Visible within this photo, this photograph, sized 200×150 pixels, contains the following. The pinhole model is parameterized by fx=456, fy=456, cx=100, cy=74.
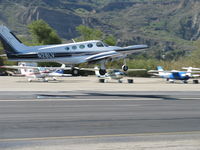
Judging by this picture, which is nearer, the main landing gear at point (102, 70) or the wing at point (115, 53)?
the main landing gear at point (102, 70)

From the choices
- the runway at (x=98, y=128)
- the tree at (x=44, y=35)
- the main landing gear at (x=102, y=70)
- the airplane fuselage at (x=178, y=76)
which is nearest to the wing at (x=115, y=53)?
the main landing gear at (x=102, y=70)

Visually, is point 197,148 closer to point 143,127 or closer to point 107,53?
point 143,127

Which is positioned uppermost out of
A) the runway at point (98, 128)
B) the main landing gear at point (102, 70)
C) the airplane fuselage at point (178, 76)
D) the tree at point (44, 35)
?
the tree at point (44, 35)

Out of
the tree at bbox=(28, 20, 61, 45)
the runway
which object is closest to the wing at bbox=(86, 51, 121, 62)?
the runway

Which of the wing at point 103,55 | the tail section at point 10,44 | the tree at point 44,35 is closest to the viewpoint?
the tail section at point 10,44

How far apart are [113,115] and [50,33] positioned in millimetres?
93844

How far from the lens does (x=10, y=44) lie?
33844mm

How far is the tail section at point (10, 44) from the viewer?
3359 centimetres

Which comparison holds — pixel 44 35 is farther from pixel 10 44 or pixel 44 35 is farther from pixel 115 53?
pixel 10 44

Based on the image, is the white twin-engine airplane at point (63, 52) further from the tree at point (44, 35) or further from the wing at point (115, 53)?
the tree at point (44, 35)

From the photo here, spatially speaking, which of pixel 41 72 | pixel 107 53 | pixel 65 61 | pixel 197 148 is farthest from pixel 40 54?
pixel 41 72

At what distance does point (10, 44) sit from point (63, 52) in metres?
3.98

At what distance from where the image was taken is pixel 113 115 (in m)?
24.9

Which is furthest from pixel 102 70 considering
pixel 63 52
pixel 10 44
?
pixel 10 44
